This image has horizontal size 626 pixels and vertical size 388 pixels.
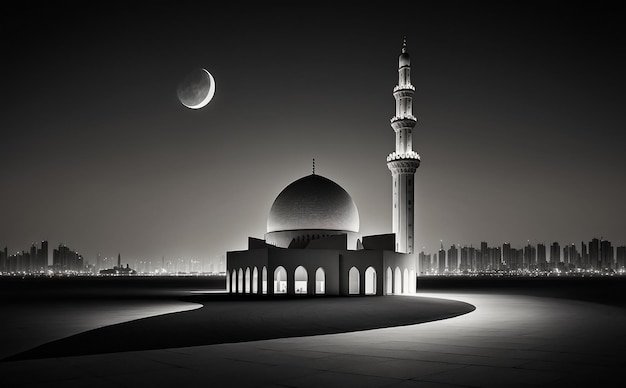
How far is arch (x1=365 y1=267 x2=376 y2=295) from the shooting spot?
1723 inches

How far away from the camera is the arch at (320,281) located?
138ft

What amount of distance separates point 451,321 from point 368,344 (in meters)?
7.23

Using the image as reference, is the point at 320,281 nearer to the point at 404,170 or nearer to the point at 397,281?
the point at 397,281

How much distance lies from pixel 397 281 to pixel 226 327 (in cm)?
2799

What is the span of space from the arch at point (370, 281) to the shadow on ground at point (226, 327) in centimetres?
1710

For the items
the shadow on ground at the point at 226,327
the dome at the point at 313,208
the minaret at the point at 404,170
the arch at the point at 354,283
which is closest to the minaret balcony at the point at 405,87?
the minaret at the point at 404,170

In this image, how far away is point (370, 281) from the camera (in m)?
45.3

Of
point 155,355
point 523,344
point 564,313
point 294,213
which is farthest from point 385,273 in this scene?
point 155,355

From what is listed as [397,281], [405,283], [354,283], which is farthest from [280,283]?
[405,283]

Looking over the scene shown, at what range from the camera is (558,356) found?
12297mm

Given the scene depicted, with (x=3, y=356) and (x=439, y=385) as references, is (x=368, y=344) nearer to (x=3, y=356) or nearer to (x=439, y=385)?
(x=439, y=385)

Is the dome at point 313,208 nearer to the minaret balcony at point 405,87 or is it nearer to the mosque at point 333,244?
the mosque at point 333,244

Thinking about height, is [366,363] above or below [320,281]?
above

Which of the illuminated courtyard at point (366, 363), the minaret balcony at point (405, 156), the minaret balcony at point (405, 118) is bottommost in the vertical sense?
the illuminated courtyard at point (366, 363)
